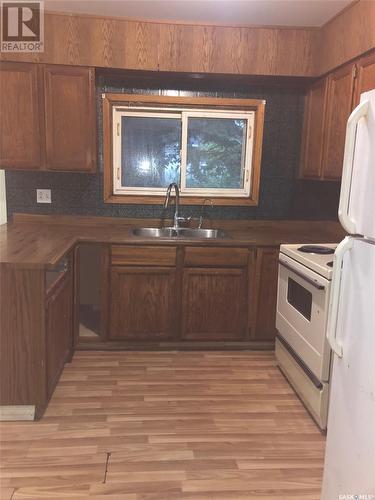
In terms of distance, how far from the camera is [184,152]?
3574mm

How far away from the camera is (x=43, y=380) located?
7.43ft

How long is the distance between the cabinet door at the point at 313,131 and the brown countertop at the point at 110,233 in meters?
0.48

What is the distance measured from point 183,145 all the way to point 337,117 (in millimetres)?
1246

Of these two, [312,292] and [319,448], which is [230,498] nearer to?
[319,448]

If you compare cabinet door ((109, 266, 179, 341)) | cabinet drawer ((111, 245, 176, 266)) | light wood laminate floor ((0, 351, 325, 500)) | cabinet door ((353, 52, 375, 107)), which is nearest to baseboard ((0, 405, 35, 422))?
light wood laminate floor ((0, 351, 325, 500))

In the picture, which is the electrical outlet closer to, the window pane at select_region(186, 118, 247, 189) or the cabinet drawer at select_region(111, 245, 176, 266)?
the cabinet drawer at select_region(111, 245, 176, 266)

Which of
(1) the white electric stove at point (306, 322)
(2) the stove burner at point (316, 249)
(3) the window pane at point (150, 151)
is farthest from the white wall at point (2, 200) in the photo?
(2) the stove burner at point (316, 249)

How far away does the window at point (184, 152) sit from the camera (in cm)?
352

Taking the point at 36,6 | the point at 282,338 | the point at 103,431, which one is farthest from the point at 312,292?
the point at 36,6

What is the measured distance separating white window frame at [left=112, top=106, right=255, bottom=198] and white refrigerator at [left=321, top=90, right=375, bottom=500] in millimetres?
2182

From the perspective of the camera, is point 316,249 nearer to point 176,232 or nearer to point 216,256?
point 216,256

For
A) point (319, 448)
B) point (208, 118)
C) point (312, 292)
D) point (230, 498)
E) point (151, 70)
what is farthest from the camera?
point (208, 118)

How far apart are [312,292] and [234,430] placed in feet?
2.77

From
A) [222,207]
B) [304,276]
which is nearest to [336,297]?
[304,276]
